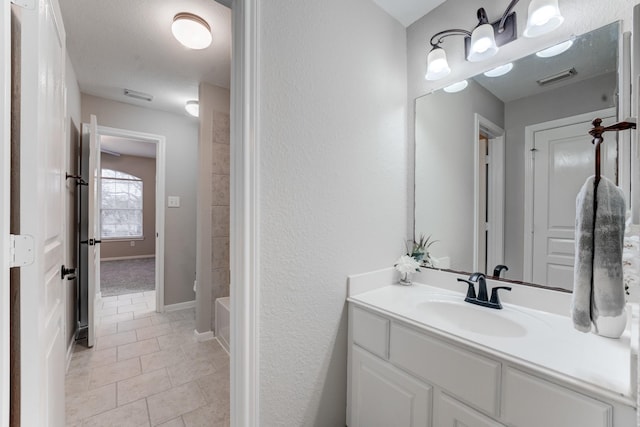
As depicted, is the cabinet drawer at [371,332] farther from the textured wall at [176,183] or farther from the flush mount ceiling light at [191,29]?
the textured wall at [176,183]

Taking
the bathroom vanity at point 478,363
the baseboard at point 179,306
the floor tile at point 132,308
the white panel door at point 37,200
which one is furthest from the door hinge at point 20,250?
the floor tile at point 132,308

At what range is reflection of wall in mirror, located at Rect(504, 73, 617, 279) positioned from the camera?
1.19 metres

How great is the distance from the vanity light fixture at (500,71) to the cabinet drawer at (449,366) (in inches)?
53.4

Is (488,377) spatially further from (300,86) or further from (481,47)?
(481,47)

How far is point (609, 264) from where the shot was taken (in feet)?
2.55

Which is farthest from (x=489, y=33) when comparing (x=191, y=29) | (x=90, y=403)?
(x=90, y=403)

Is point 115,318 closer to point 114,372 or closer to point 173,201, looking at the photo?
point 114,372

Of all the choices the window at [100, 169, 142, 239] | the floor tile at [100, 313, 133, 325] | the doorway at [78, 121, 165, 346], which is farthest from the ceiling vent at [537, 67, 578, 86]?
the window at [100, 169, 142, 239]

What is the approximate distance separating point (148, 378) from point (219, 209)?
150 cm

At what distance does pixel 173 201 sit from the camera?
334 centimetres

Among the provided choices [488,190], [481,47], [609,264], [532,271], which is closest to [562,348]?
[609,264]

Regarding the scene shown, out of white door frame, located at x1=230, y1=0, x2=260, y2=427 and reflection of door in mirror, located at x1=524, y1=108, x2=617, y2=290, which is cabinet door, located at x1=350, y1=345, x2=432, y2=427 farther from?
reflection of door in mirror, located at x1=524, y1=108, x2=617, y2=290

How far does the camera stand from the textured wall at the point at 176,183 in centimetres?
317

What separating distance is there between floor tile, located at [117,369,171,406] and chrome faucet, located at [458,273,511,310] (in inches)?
80.7
